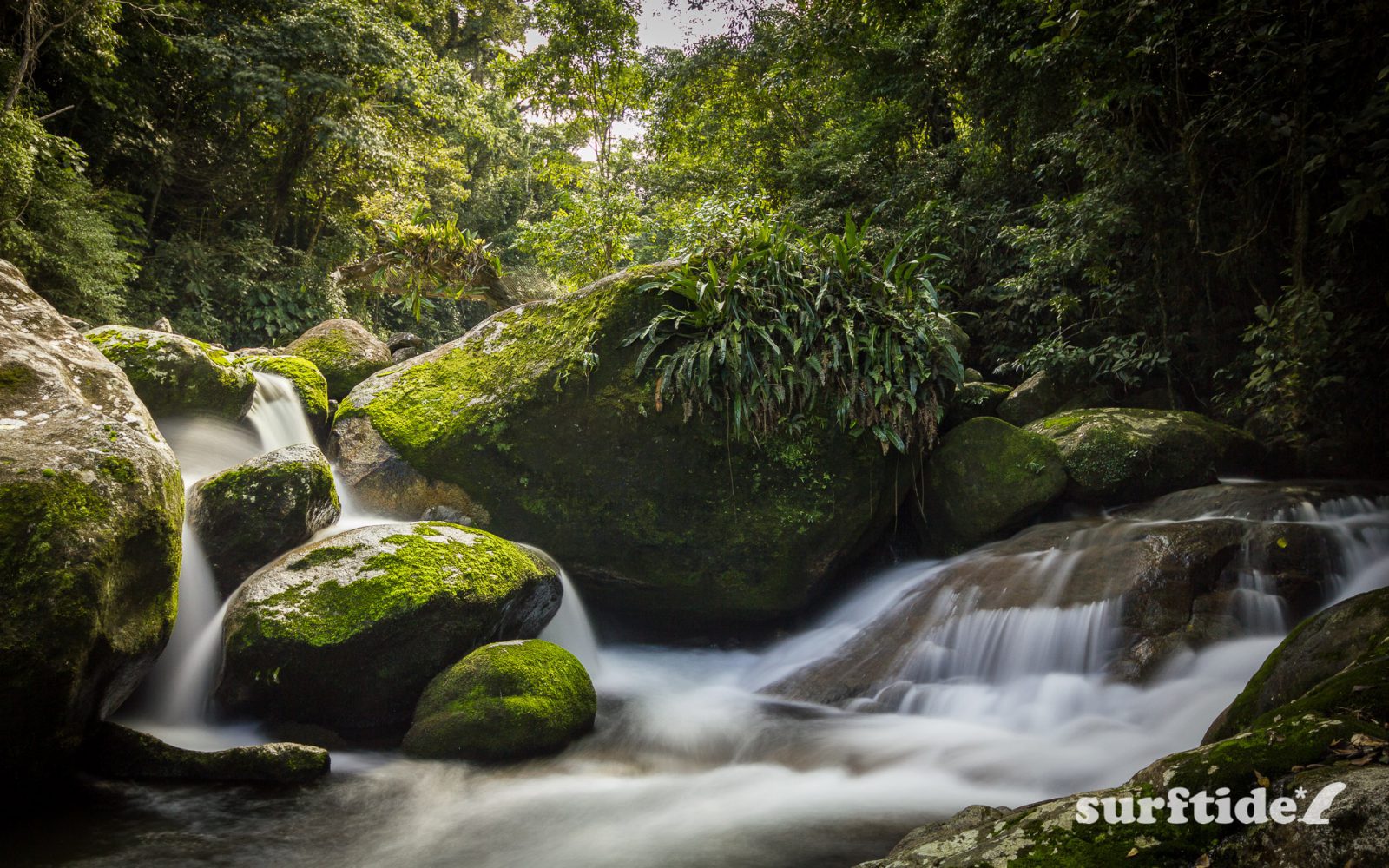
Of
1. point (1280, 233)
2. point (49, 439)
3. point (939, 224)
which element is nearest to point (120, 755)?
point (49, 439)

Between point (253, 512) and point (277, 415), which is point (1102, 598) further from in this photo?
point (277, 415)

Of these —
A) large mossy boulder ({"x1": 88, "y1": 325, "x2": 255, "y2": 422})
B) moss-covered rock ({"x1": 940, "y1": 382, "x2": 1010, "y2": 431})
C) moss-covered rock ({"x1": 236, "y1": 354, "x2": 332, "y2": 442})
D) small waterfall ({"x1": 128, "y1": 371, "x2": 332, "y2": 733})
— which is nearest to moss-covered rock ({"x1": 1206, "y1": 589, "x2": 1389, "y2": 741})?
moss-covered rock ({"x1": 940, "y1": 382, "x2": 1010, "y2": 431})

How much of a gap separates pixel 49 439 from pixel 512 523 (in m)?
3.36

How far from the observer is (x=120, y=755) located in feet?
12.0

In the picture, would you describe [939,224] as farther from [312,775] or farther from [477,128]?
[477,128]

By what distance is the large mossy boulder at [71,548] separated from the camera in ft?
10.5

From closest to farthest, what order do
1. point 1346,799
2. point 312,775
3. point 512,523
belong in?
point 1346,799, point 312,775, point 512,523

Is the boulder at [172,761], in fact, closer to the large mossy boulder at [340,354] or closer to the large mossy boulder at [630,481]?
the large mossy boulder at [630,481]

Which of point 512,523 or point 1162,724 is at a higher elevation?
point 512,523

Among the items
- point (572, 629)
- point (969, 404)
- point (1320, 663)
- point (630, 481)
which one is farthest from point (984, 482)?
point (572, 629)

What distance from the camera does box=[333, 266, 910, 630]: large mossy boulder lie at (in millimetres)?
6211

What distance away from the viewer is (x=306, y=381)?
840 centimetres

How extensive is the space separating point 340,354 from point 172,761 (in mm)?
7051

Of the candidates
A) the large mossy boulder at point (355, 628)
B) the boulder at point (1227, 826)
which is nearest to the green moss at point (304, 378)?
the large mossy boulder at point (355, 628)
